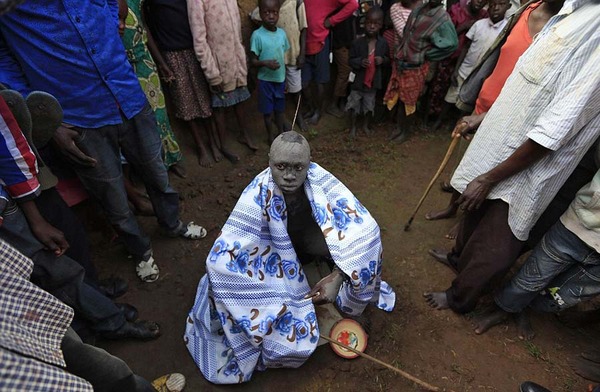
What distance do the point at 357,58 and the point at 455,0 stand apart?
5.36 ft

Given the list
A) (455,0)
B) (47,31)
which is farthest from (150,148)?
(455,0)

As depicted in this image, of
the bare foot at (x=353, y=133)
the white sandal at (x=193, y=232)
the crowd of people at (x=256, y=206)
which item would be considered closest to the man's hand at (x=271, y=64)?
the crowd of people at (x=256, y=206)

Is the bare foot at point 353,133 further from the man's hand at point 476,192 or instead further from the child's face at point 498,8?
the man's hand at point 476,192

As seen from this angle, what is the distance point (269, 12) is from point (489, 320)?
11.3 ft

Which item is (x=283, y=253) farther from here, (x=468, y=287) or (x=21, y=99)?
(x=21, y=99)

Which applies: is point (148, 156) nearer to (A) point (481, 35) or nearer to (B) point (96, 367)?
(B) point (96, 367)

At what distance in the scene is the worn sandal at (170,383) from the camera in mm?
2139

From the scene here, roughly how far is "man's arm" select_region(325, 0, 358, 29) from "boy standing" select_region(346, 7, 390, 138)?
22 centimetres

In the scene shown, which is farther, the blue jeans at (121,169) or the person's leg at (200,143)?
the person's leg at (200,143)

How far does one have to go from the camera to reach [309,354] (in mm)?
2152

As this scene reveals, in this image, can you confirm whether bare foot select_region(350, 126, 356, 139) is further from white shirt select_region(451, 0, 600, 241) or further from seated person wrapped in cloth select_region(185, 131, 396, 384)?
seated person wrapped in cloth select_region(185, 131, 396, 384)

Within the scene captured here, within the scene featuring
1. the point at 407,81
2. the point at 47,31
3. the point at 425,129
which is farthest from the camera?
the point at 425,129

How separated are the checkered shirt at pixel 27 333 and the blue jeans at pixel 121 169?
4.55 feet

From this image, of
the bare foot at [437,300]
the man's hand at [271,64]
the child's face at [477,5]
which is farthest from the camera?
the child's face at [477,5]
